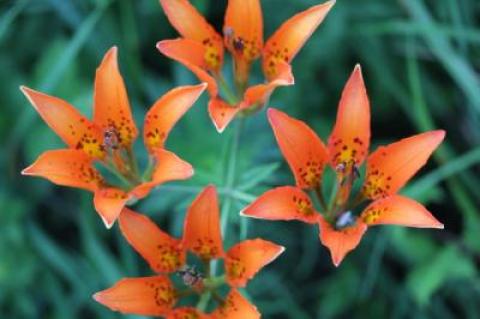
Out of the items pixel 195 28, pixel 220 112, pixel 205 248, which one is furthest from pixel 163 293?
pixel 195 28

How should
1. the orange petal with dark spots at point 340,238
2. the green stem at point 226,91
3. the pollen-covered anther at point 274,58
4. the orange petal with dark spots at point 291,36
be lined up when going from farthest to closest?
the green stem at point 226,91, the pollen-covered anther at point 274,58, the orange petal with dark spots at point 291,36, the orange petal with dark spots at point 340,238

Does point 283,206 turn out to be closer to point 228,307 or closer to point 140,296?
point 228,307

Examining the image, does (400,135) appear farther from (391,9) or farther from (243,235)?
(243,235)

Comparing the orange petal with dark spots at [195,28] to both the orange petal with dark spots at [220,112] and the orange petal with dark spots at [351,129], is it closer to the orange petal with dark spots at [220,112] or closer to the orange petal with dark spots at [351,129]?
the orange petal with dark spots at [220,112]

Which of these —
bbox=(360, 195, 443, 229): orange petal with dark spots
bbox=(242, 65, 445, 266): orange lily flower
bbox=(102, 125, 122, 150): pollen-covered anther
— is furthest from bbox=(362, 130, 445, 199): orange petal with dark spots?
bbox=(102, 125, 122, 150): pollen-covered anther

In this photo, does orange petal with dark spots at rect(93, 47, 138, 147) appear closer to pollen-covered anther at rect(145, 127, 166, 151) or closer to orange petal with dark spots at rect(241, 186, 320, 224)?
pollen-covered anther at rect(145, 127, 166, 151)

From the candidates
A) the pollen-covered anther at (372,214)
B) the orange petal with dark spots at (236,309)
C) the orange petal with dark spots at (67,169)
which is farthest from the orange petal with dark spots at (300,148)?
the orange petal with dark spots at (67,169)
